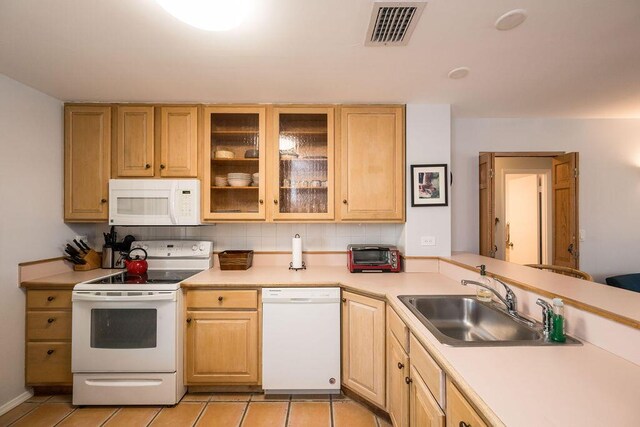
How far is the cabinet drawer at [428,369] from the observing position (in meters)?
1.06

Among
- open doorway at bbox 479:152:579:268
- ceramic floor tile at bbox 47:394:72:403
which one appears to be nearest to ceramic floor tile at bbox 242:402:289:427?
ceramic floor tile at bbox 47:394:72:403

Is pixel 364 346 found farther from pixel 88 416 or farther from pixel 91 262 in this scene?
pixel 91 262

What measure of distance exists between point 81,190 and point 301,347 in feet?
7.39

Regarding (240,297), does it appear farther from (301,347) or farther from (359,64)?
(359,64)

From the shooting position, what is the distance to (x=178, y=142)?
245 centimetres

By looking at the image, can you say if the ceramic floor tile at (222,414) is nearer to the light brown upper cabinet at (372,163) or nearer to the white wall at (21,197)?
the white wall at (21,197)

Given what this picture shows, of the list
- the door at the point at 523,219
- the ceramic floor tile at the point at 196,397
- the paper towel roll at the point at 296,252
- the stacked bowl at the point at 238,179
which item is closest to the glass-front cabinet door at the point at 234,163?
the stacked bowl at the point at 238,179

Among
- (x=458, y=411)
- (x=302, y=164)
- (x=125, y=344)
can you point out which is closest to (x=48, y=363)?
(x=125, y=344)

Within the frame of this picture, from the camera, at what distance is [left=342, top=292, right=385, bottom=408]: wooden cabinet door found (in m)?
1.88

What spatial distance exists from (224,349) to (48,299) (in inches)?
53.7

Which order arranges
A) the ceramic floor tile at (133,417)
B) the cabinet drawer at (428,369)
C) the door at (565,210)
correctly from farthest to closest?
the door at (565,210) < the ceramic floor tile at (133,417) < the cabinet drawer at (428,369)

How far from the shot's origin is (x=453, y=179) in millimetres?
2904

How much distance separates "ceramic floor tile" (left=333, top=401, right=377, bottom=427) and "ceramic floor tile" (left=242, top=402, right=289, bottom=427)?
0.35 metres

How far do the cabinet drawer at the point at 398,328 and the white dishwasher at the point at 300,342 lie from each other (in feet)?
1.50
